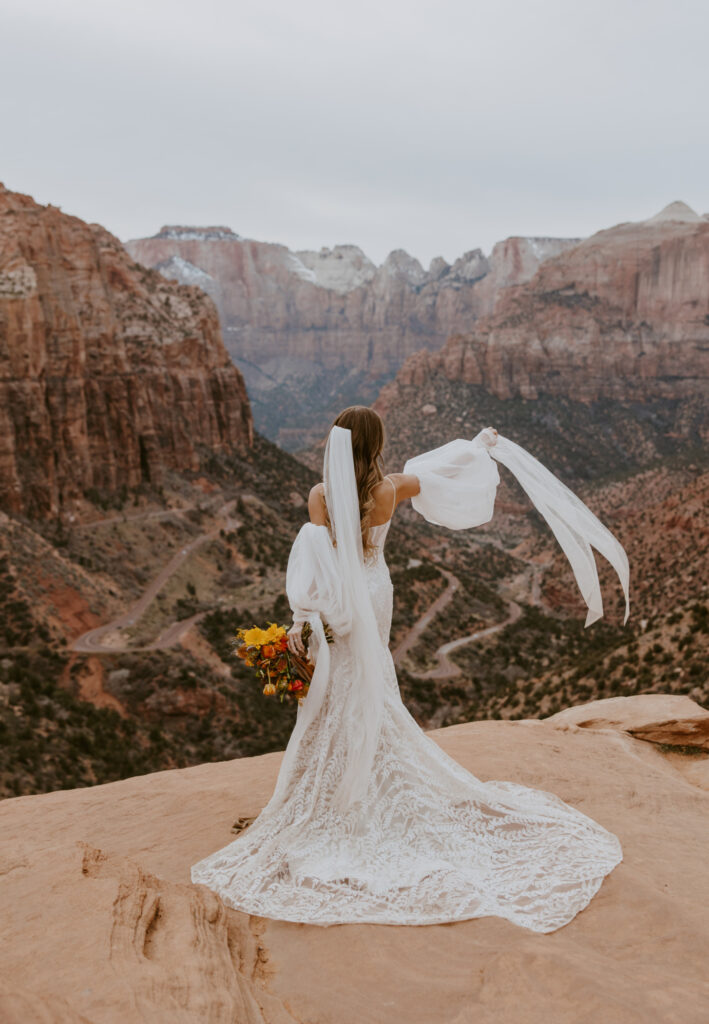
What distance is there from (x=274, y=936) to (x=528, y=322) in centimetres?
13068

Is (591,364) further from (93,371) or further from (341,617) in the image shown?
(341,617)

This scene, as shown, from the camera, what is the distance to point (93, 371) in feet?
163

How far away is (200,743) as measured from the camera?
95.8 feet

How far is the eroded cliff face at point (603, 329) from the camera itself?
11856 cm

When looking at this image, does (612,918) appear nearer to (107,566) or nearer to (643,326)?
(107,566)

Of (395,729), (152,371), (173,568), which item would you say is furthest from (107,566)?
(395,729)

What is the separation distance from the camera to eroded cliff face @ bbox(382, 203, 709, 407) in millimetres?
118562

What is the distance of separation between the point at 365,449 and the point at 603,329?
13525 centimetres

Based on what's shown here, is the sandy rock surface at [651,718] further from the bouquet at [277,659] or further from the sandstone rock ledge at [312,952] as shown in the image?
the bouquet at [277,659]

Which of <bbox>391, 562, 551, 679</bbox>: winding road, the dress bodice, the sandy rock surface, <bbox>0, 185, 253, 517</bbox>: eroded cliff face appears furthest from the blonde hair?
<bbox>0, 185, 253, 517</bbox>: eroded cliff face

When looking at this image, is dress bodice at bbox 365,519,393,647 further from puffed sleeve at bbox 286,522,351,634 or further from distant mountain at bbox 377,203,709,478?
distant mountain at bbox 377,203,709,478

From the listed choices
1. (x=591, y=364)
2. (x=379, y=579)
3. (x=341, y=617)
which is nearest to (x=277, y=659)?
(x=341, y=617)

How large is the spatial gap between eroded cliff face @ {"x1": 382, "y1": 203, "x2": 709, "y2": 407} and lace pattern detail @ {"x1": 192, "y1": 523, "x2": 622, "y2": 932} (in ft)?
362

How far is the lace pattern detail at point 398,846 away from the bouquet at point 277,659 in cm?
33
